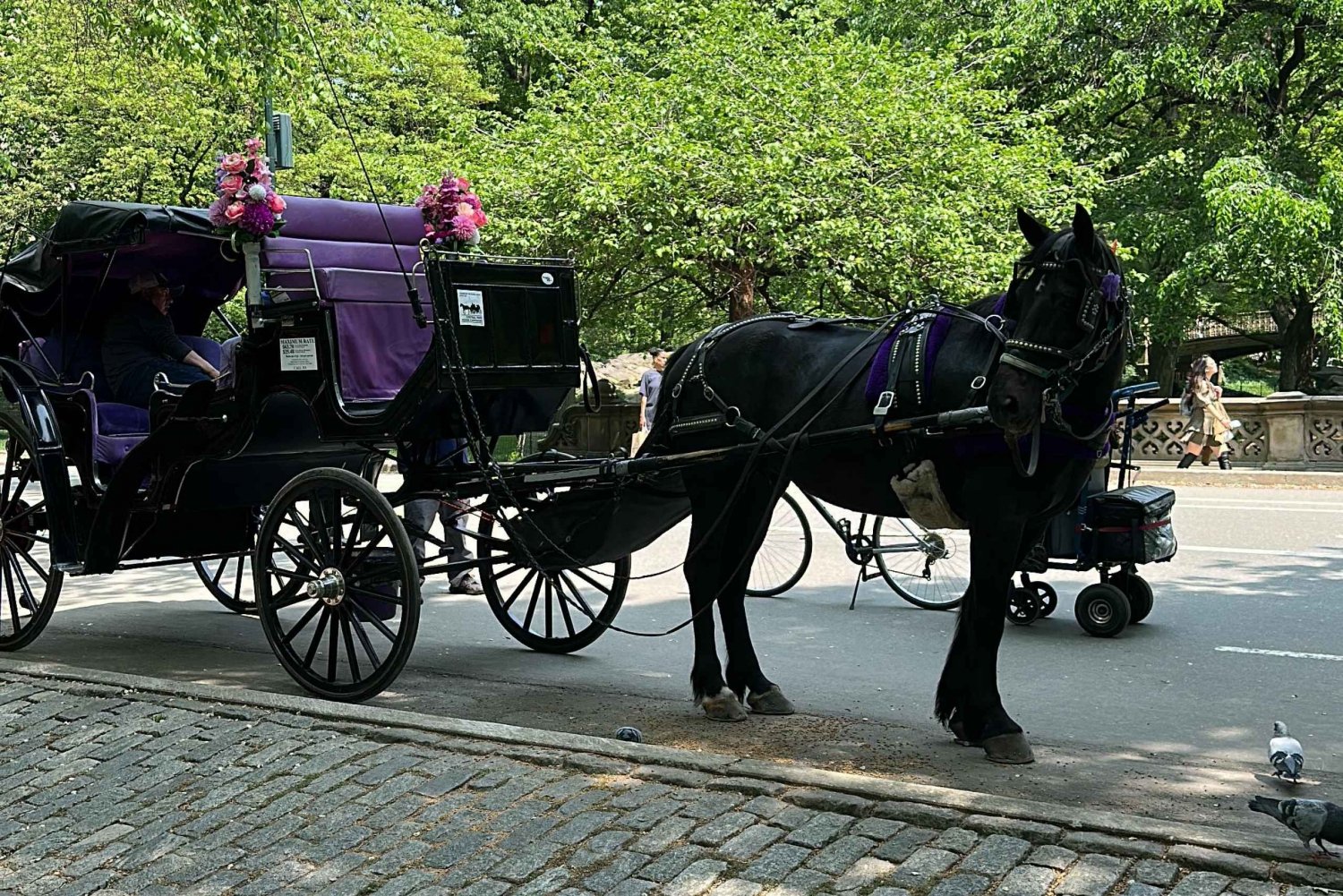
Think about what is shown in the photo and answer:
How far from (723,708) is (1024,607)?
3151 mm

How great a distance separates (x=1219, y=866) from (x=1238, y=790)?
1.45 meters

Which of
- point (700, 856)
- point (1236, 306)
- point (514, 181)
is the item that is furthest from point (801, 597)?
point (1236, 306)

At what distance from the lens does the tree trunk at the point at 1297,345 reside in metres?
29.4

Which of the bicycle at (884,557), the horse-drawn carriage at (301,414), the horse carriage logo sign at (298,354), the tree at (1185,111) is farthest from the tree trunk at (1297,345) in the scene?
the horse carriage logo sign at (298,354)

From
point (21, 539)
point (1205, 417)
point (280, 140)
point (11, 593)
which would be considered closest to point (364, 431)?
point (21, 539)

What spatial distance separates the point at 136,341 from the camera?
8.61 metres

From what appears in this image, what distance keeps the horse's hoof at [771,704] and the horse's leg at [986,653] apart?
0.90 m

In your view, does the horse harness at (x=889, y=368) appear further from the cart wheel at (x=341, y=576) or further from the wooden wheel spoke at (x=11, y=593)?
the wooden wheel spoke at (x=11, y=593)

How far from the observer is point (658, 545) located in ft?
42.4

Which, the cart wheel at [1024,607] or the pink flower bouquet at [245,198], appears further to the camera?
the cart wheel at [1024,607]

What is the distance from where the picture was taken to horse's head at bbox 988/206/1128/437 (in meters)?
5.45

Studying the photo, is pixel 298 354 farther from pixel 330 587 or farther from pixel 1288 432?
pixel 1288 432

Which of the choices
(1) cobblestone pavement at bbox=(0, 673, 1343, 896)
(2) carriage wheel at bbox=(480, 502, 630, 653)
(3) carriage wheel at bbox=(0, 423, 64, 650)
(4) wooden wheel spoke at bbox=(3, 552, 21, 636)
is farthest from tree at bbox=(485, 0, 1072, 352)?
(1) cobblestone pavement at bbox=(0, 673, 1343, 896)

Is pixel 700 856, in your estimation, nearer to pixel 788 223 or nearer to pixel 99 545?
pixel 99 545
